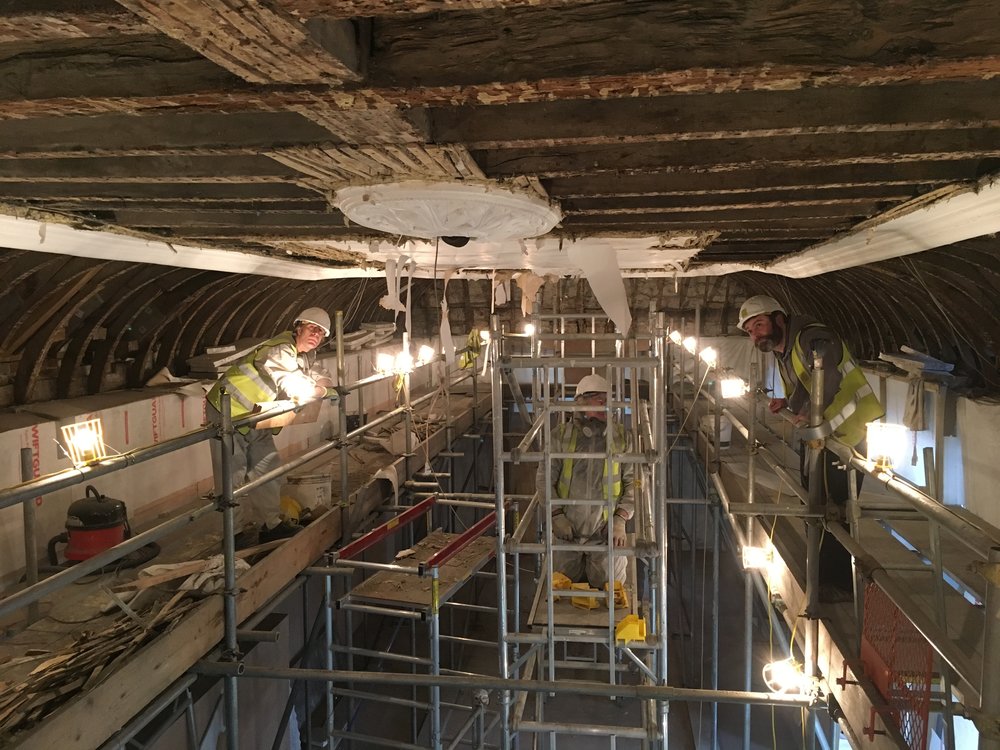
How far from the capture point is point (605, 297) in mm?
3896

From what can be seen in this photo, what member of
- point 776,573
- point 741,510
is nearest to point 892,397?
point 776,573

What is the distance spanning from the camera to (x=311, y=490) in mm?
4918

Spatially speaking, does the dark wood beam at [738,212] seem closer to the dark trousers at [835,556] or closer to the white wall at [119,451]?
the dark trousers at [835,556]

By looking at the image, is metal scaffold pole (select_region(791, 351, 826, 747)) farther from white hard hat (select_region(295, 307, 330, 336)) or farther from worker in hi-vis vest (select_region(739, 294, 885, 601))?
white hard hat (select_region(295, 307, 330, 336))

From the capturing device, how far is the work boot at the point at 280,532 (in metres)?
4.32

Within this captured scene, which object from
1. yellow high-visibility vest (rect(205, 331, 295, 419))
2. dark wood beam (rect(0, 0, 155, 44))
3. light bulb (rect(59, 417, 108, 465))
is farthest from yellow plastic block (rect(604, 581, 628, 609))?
dark wood beam (rect(0, 0, 155, 44))

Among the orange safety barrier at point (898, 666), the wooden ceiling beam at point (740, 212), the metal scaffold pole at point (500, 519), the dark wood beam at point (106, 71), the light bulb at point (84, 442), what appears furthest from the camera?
the metal scaffold pole at point (500, 519)

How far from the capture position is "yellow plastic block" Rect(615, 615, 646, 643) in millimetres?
3570

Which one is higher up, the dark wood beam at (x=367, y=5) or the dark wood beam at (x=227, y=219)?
the dark wood beam at (x=227, y=219)

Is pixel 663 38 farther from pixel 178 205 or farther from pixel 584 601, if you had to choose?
pixel 584 601

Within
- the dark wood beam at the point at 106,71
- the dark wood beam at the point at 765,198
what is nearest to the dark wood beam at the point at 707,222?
the dark wood beam at the point at 765,198

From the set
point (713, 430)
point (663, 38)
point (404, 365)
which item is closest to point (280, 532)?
point (404, 365)

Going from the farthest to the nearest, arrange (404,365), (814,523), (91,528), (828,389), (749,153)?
(404,365) → (91,528) → (828,389) → (814,523) → (749,153)

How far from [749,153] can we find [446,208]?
3.88 feet
